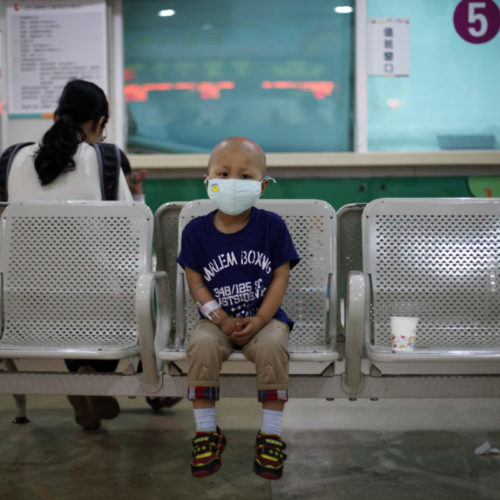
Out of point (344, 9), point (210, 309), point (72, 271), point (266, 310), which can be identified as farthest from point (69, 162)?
point (344, 9)

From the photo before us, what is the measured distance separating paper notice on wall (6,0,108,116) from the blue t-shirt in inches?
119

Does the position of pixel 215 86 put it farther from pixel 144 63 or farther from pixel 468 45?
pixel 468 45

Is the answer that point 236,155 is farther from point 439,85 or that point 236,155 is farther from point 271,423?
point 439,85

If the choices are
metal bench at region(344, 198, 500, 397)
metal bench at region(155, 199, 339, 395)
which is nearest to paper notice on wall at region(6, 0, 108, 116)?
metal bench at region(155, 199, 339, 395)

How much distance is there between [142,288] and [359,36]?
11.0ft

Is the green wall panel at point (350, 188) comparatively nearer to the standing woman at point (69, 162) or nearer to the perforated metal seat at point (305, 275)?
the standing woman at point (69, 162)

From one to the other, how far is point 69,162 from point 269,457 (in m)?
1.59

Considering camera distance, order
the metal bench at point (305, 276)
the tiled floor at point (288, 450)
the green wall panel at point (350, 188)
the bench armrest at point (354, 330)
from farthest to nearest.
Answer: the green wall panel at point (350, 188) < the metal bench at point (305, 276) < the tiled floor at point (288, 450) < the bench armrest at point (354, 330)

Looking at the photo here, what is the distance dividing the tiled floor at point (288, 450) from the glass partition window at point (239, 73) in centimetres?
225

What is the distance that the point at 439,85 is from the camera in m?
4.88

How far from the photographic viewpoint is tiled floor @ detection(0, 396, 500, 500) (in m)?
2.42

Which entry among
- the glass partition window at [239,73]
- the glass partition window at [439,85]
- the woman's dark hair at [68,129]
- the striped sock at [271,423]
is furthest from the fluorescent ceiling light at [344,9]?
the striped sock at [271,423]

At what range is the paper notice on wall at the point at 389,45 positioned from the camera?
15.9 feet

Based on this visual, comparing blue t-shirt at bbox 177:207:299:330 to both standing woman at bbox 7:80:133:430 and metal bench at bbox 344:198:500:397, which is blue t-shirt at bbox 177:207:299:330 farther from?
standing woman at bbox 7:80:133:430
